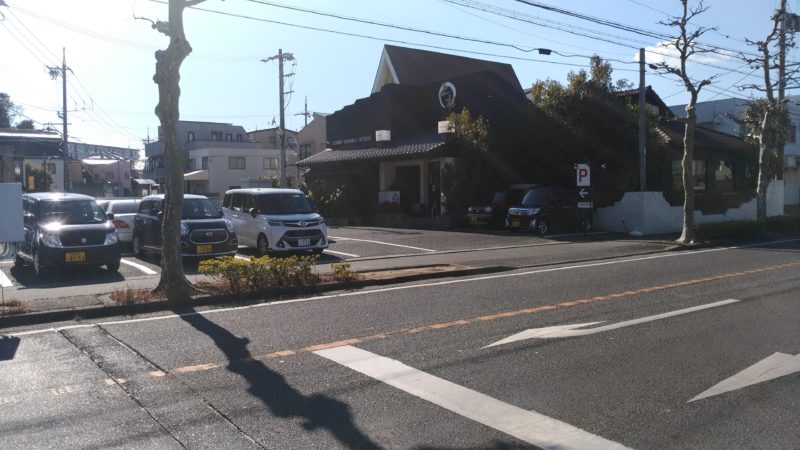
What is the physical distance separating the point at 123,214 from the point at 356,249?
681cm

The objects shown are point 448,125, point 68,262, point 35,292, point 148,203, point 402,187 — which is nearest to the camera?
point 35,292

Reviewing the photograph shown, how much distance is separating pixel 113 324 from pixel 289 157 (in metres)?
56.0

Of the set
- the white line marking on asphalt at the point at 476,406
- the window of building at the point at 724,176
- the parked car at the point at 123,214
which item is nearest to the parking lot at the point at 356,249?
the parked car at the point at 123,214

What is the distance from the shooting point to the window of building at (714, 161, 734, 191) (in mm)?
32438

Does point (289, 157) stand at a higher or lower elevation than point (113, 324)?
higher

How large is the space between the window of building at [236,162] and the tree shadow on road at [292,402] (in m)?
53.2

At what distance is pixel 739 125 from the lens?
1531 inches

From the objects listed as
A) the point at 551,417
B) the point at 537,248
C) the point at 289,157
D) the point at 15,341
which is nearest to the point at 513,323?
the point at 551,417

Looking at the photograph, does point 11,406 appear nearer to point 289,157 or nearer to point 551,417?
point 551,417

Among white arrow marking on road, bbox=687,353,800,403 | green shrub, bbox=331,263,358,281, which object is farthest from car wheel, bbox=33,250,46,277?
white arrow marking on road, bbox=687,353,800,403

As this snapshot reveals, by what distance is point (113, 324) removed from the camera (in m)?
8.37

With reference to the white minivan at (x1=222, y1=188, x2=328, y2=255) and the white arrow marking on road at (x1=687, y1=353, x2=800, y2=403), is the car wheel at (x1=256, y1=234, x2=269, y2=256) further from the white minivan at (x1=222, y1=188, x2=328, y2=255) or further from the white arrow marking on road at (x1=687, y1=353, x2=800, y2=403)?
the white arrow marking on road at (x1=687, y1=353, x2=800, y2=403)

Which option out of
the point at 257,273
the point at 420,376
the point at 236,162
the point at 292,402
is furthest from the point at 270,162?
the point at 292,402

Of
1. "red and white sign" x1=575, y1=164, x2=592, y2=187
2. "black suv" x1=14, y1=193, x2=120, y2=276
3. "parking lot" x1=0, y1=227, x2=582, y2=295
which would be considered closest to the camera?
"black suv" x1=14, y1=193, x2=120, y2=276
